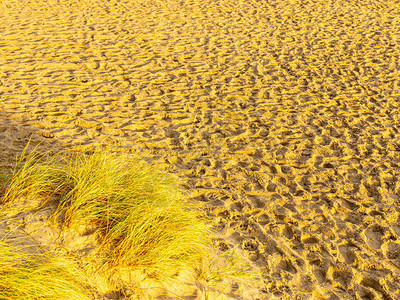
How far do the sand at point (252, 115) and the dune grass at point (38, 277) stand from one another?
144cm

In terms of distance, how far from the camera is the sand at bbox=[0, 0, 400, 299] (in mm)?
3639

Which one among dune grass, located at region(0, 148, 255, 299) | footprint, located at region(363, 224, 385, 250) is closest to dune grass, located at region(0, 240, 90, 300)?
dune grass, located at region(0, 148, 255, 299)

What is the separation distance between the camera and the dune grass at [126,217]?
2.84 meters

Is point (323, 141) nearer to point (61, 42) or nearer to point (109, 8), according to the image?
point (61, 42)

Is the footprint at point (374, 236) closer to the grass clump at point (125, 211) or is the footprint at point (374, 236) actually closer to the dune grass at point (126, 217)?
the dune grass at point (126, 217)

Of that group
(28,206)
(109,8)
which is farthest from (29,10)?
(28,206)

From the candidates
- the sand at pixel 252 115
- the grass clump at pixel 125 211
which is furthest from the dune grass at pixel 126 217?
the sand at pixel 252 115

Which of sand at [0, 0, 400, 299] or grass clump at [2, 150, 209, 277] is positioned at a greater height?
grass clump at [2, 150, 209, 277]

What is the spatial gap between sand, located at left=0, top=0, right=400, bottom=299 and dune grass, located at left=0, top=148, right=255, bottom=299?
0.50 metres

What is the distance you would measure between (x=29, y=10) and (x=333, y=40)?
291 inches

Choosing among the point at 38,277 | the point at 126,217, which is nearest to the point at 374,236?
the point at 126,217

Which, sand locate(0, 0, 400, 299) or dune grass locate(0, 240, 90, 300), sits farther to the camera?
sand locate(0, 0, 400, 299)

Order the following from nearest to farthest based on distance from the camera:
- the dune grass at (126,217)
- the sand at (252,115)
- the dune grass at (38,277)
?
the dune grass at (38,277) < the dune grass at (126,217) < the sand at (252,115)

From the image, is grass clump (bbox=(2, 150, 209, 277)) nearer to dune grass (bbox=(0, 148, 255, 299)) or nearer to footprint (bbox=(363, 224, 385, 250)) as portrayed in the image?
dune grass (bbox=(0, 148, 255, 299))
